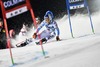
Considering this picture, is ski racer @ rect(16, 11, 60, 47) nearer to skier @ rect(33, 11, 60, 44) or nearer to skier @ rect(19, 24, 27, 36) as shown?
skier @ rect(33, 11, 60, 44)

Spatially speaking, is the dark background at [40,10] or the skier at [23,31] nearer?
the dark background at [40,10]

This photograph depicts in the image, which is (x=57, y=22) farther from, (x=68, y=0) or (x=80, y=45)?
(x=80, y=45)

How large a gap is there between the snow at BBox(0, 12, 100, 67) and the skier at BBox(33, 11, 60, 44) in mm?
174

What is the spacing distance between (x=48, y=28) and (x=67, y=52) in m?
2.60

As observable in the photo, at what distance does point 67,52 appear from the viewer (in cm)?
785

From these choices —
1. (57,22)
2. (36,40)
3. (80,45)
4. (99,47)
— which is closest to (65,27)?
(57,22)

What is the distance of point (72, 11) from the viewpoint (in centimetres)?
1043

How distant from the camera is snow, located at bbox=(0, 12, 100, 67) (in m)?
6.62

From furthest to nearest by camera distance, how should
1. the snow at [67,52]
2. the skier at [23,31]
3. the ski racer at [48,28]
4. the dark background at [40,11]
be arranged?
1. the skier at [23,31]
2. the dark background at [40,11]
3. the ski racer at [48,28]
4. the snow at [67,52]

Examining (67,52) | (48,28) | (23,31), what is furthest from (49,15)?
(67,52)

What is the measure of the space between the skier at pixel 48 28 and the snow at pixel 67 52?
0.57 ft

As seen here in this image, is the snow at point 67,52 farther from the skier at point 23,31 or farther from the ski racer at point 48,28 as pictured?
the skier at point 23,31

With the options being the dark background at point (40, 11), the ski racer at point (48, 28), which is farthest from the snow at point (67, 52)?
the dark background at point (40, 11)

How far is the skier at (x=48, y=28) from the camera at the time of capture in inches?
404
